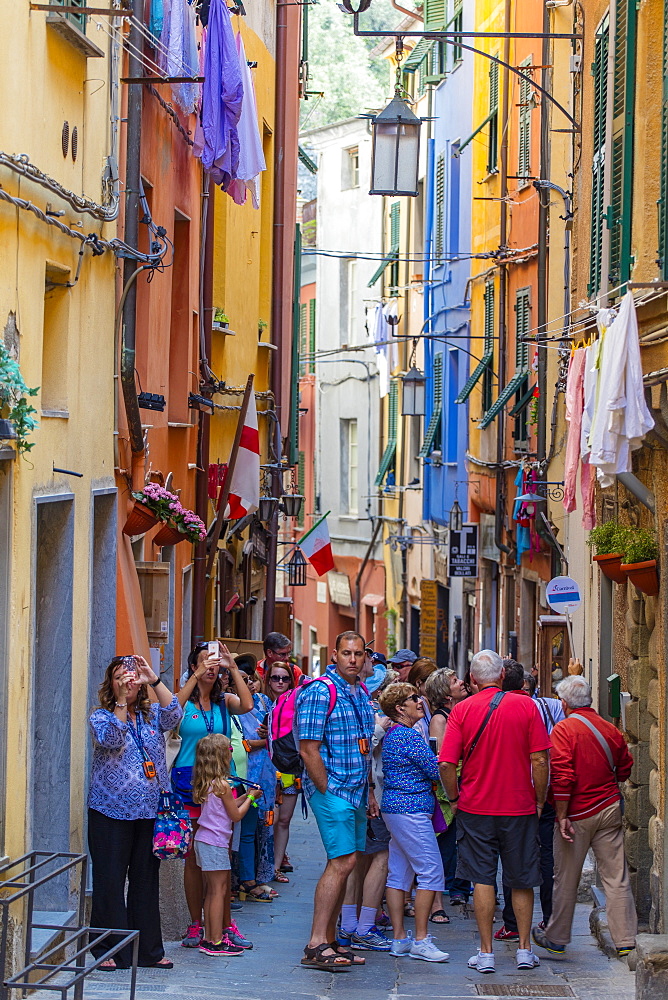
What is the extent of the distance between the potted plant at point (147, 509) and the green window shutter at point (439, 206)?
719 inches

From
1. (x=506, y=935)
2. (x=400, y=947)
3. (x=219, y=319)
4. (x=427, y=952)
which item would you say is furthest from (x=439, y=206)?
(x=427, y=952)

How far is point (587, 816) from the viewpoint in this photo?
925 cm

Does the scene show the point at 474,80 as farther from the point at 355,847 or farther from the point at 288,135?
the point at 355,847

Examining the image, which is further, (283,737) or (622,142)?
(283,737)

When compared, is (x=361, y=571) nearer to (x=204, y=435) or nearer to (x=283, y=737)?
(x=204, y=435)

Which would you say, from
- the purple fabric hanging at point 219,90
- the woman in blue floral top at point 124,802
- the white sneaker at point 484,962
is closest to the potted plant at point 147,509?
the woman in blue floral top at point 124,802

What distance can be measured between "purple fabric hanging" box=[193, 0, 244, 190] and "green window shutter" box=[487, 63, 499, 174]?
11.3 m

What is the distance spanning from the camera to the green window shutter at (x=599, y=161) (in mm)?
11062

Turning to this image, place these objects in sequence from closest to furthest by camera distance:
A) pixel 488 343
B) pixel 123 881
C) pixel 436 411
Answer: pixel 123 881, pixel 488 343, pixel 436 411

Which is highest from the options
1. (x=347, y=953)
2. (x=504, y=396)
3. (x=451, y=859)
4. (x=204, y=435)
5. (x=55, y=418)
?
(x=504, y=396)

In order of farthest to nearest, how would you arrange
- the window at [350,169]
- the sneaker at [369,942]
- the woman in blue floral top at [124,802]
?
the window at [350,169] < the sneaker at [369,942] < the woman in blue floral top at [124,802]

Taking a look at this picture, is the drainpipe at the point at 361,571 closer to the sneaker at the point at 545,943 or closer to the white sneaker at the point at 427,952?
the sneaker at the point at 545,943

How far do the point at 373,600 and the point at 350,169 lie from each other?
39.4ft

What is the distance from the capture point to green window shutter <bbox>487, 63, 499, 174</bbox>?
23.1 metres
